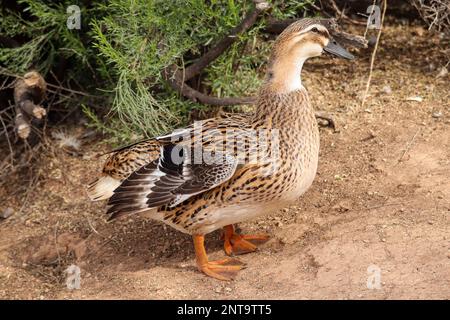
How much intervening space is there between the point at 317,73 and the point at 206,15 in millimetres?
1747

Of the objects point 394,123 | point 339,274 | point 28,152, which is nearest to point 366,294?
point 339,274

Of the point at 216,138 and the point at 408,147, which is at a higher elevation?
the point at 216,138

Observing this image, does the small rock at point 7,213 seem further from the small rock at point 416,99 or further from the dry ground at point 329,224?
the small rock at point 416,99

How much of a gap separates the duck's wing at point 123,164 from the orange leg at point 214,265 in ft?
2.16

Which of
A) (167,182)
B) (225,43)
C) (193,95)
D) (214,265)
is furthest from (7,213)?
(225,43)

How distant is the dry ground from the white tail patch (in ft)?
1.81

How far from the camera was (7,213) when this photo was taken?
6512mm

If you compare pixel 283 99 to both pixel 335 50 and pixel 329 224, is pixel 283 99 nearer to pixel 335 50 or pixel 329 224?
pixel 335 50

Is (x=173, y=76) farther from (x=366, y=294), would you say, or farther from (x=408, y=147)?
(x=366, y=294)

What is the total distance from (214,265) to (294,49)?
1.57 m

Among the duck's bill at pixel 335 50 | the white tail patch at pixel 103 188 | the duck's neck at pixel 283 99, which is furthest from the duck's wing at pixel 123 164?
the duck's bill at pixel 335 50

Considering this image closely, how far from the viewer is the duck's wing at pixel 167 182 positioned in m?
4.86

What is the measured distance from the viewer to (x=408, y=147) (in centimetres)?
596

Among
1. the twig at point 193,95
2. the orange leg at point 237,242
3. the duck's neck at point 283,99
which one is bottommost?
the orange leg at point 237,242
